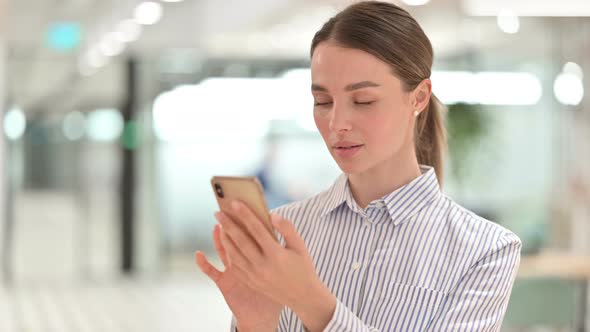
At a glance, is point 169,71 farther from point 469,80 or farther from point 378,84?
point 378,84

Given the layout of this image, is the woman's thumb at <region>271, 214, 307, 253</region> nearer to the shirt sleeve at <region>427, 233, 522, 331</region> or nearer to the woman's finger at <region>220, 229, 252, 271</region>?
the woman's finger at <region>220, 229, 252, 271</region>

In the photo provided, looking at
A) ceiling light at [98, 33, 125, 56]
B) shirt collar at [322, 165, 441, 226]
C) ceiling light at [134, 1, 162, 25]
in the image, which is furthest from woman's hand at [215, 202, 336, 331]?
ceiling light at [98, 33, 125, 56]

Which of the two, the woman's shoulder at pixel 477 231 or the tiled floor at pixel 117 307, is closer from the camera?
the woman's shoulder at pixel 477 231

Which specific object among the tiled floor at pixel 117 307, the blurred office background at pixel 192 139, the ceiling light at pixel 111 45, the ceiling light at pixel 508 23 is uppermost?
the ceiling light at pixel 508 23

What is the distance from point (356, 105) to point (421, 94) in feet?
0.55

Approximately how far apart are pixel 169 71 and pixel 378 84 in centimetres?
865

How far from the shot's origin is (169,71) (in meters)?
9.95

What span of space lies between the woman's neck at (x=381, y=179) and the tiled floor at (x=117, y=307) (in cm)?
626

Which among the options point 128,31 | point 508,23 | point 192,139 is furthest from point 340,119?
point 128,31

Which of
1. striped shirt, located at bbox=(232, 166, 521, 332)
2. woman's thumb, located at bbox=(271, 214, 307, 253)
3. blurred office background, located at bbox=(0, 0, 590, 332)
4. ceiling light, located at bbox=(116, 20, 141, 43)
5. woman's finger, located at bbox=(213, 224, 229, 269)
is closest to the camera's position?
woman's thumb, located at bbox=(271, 214, 307, 253)

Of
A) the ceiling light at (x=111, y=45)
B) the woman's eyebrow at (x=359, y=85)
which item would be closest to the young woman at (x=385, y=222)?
the woman's eyebrow at (x=359, y=85)

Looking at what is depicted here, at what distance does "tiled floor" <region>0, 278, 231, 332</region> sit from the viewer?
8.17 meters

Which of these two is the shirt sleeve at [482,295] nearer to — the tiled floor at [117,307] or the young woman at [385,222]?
the young woman at [385,222]

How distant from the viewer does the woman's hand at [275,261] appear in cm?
124
